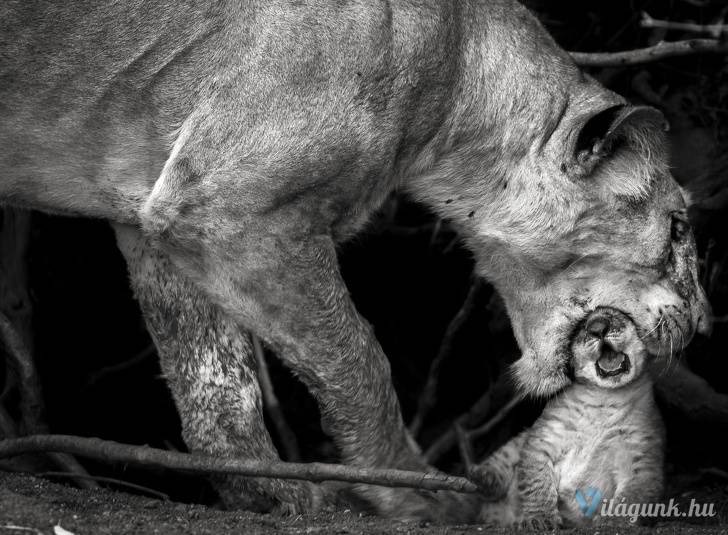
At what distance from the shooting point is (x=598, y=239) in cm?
411

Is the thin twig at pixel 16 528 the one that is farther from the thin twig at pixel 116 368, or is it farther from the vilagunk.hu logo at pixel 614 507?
the thin twig at pixel 116 368

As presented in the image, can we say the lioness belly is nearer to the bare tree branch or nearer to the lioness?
the lioness

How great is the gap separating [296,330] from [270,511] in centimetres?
64

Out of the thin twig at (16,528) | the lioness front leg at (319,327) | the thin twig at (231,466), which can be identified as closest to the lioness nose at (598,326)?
the lioness front leg at (319,327)

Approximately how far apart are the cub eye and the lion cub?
0.36 metres

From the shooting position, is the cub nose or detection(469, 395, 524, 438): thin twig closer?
the cub nose

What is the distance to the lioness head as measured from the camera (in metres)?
4.05

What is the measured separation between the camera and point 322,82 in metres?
3.52

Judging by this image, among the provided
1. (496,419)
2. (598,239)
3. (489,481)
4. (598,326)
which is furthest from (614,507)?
(496,419)

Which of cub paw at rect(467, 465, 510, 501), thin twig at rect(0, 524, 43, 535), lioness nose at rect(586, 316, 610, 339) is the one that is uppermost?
lioness nose at rect(586, 316, 610, 339)

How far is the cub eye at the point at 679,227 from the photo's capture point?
13.7 ft

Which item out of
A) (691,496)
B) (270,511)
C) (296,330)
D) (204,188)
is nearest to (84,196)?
(204,188)

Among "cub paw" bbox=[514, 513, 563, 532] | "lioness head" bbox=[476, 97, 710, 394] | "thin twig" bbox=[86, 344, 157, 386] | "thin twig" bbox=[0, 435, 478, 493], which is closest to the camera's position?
"thin twig" bbox=[0, 435, 478, 493]

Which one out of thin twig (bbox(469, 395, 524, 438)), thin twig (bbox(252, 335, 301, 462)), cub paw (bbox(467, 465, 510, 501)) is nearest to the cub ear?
cub paw (bbox(467, 465, 510, 501))
